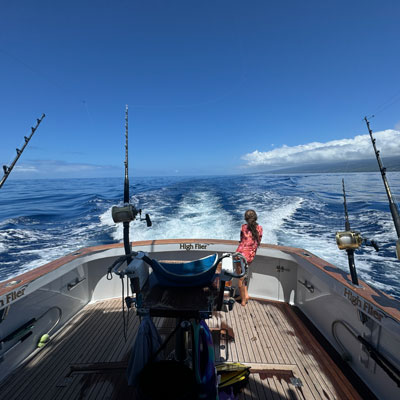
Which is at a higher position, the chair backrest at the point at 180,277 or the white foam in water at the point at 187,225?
the chair backrest at the point at 180,277

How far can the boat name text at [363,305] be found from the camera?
5.09ft

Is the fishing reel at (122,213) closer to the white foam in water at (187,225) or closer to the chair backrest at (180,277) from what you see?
the chair backrest at (180,277)

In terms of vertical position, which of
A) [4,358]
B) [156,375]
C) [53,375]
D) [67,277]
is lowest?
[53,375]

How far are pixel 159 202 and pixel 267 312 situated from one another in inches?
437

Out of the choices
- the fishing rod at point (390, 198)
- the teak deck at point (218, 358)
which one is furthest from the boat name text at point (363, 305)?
the teak deck at point (218, 358)

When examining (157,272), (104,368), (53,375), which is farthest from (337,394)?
(53,375)

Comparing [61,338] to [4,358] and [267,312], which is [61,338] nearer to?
[4,358]

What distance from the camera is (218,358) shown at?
2062 millimetres

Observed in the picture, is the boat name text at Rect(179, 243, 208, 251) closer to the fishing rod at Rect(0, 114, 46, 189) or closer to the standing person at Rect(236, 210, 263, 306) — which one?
the standing person at Rect(236, 210, 263, 306)

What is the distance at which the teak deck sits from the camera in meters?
1.75

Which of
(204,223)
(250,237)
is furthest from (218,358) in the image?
(204,223)

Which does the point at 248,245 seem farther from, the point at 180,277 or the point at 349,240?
the point at 180,277

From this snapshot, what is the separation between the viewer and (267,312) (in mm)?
2812

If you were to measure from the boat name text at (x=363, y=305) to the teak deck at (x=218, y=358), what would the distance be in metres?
0.78
